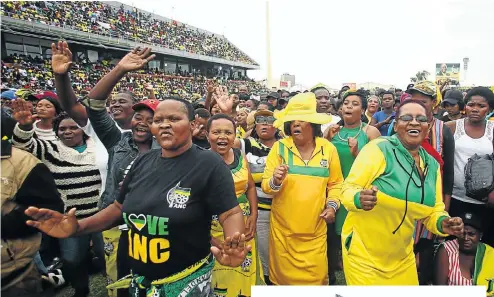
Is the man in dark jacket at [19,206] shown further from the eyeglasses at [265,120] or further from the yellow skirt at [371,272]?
the eyeglasses at [265,120]

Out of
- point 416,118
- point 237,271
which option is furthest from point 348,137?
point 237,271

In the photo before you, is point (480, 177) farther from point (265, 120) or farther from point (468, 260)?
point (265, 120)

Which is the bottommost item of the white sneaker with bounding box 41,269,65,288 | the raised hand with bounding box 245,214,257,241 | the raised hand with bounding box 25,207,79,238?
the white sneaker with bounding box 41,269,65,288

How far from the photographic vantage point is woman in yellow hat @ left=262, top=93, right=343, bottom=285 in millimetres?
3018

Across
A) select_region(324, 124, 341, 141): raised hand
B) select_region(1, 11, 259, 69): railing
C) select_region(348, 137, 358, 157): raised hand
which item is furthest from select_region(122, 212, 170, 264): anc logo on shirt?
select_region(1, 11, 259, 69): railing

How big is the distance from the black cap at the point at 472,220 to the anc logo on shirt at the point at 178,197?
8.53 ft

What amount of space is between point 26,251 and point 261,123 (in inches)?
98.3

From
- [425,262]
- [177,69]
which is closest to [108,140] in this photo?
[425,262]

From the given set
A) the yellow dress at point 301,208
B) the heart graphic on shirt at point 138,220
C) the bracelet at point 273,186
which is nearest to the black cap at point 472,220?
the yellow dress at point 301,208

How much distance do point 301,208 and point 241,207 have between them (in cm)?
51

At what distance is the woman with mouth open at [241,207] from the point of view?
3021 millimetres

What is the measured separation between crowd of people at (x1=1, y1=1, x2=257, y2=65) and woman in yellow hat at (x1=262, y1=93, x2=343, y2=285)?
24.2m

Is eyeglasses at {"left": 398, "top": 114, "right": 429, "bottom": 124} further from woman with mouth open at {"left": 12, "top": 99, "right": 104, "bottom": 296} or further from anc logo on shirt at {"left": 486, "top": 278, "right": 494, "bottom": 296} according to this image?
woman with mouth open at {"left": 12, "top": 99, "right": 104, "bottom": 296}

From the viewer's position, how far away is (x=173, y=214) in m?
1.91
